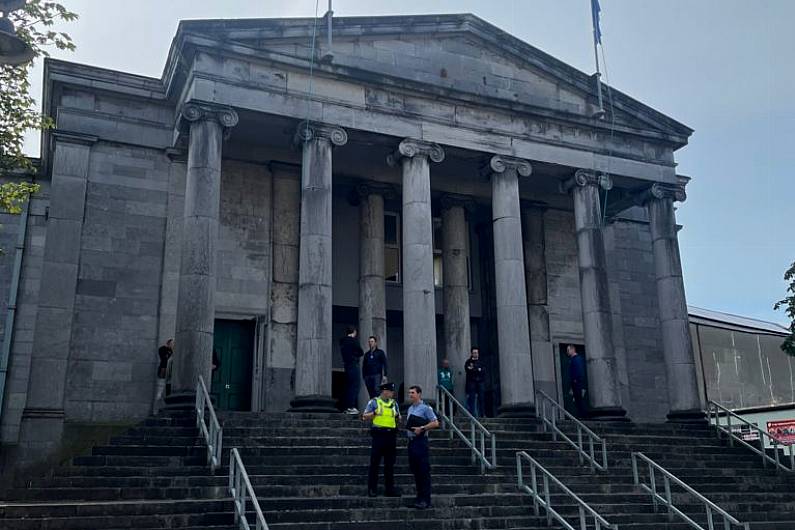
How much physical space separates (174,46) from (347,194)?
6.11 m

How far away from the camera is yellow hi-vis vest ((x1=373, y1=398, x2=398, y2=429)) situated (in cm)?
1101

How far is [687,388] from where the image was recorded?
19578 mm

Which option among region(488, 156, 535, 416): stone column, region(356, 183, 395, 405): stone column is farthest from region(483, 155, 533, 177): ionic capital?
region(356, 183, 395, 405): stone column

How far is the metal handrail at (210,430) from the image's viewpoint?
11.7 meters

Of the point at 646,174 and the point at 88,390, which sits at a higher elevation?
the point at 646,174

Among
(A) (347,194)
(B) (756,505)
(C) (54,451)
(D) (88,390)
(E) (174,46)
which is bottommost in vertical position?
(B) (756,505)

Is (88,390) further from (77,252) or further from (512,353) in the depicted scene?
(512,353)

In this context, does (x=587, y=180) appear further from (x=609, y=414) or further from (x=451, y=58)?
(x=609, y=414)

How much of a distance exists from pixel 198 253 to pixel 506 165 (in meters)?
8.10

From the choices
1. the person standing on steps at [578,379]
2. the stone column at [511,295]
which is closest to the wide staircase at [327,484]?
the stone column at [511,295]

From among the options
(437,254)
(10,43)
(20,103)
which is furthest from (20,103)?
(437,254)

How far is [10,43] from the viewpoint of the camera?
308 inches

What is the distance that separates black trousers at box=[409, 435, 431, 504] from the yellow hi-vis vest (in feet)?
1.38

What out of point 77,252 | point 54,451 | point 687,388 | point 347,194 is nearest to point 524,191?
point 347,194
